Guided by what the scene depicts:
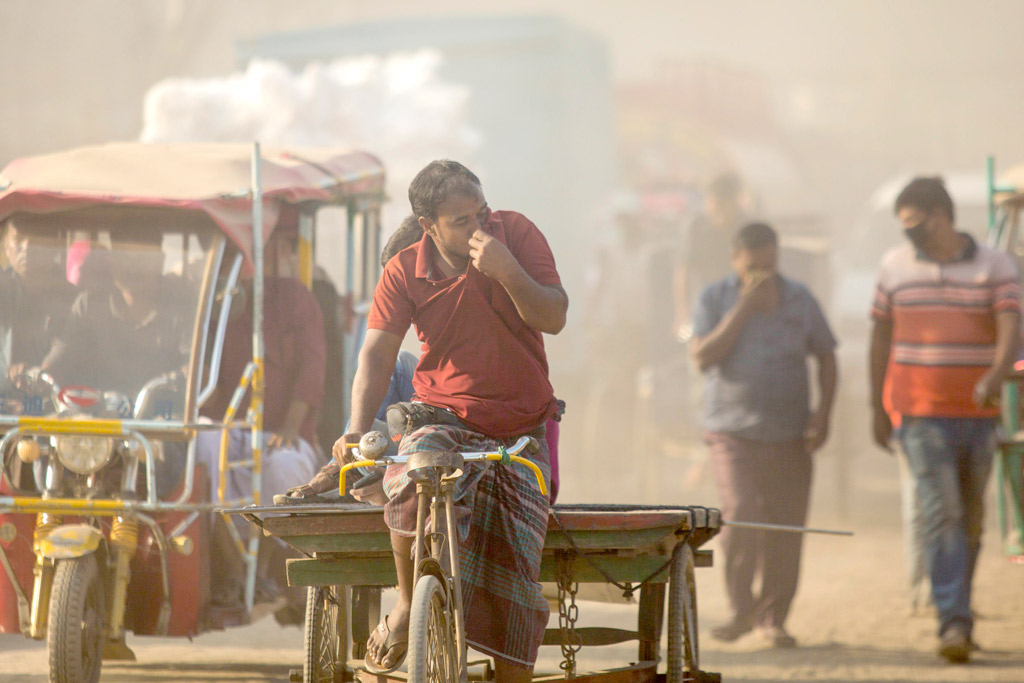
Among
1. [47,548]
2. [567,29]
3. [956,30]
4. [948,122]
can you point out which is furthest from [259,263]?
[956,30]

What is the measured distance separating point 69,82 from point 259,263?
2535 centimetres

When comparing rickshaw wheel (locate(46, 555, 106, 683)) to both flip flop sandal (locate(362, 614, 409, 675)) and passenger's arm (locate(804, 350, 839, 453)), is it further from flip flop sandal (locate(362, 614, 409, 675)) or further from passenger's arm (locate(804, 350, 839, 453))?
passenger's arm (locate(804, 350, 839, 453))

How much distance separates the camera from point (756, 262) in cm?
740

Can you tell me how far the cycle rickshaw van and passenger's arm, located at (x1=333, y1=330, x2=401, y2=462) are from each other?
150 cm

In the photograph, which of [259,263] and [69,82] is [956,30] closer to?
[69,82]

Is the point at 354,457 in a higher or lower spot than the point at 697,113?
lower

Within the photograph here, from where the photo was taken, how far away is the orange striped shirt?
22.6 ft

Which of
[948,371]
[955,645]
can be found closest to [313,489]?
[955,645]

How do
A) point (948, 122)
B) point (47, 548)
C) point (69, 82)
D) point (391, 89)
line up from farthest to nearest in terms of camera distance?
point (948, 122) → point (69, 82) → point (391, 89) → point (47, 548)

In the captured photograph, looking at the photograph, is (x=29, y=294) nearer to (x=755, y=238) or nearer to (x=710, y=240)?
(x=755, y=238)

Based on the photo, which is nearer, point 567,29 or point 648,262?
point 648,262

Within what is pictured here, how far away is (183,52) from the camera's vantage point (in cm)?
3225

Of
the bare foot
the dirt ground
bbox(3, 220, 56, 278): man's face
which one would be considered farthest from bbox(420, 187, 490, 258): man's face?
the dirt ground

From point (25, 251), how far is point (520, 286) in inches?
117
